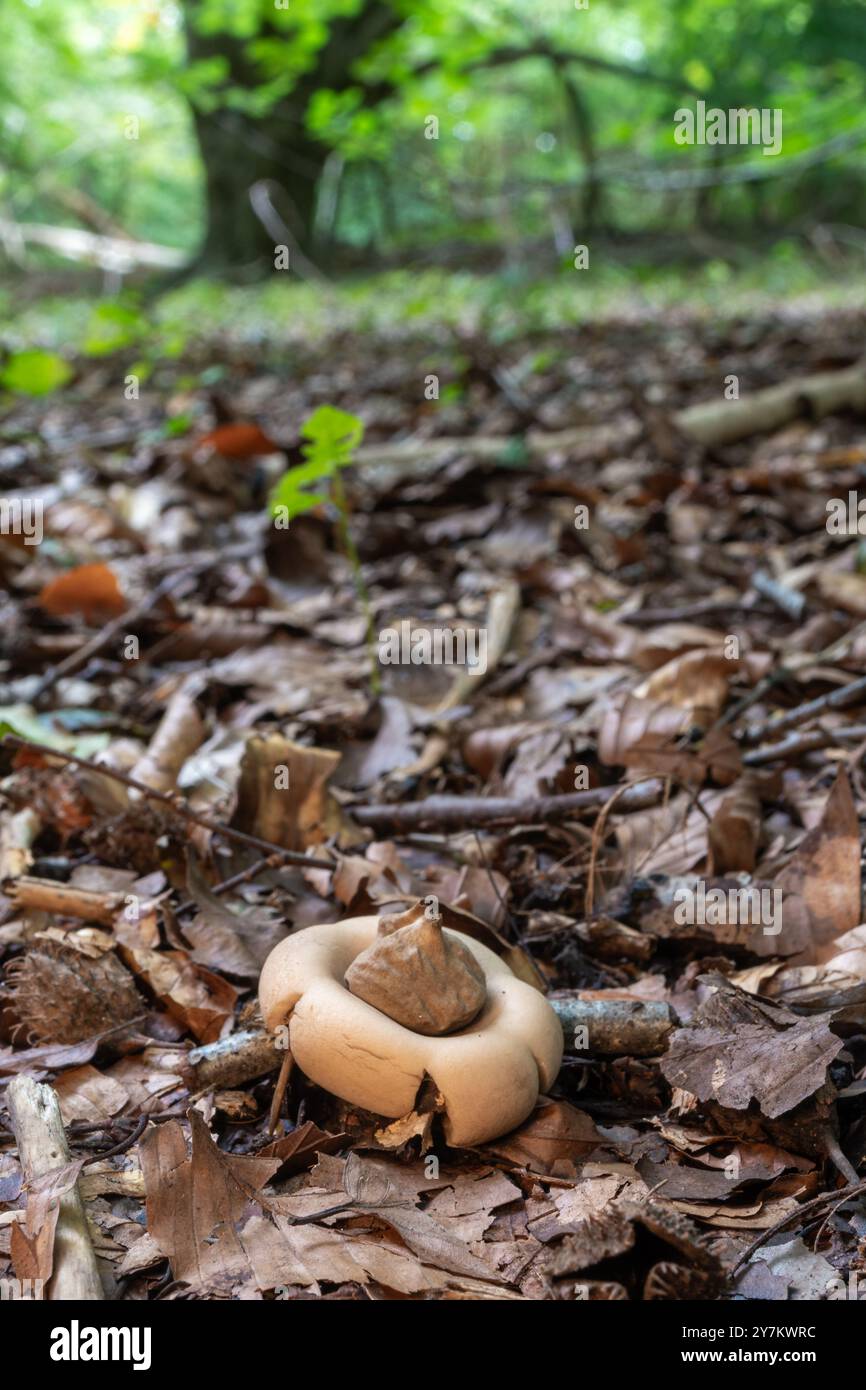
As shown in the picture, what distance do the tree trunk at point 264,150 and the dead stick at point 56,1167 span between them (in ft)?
45.0

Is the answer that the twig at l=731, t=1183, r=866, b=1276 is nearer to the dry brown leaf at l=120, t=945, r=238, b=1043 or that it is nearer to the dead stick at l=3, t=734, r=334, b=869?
the dry brown leaf at l=120, t=945, r=238, b=1043

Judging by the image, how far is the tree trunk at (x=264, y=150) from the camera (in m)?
13.9

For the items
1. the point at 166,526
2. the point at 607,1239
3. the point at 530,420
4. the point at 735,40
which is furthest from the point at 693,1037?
the point at 735,40

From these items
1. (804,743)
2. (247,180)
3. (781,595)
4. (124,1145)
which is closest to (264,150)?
(247,180)

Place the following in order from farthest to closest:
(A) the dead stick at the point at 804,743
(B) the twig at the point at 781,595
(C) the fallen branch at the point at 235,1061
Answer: (B) the twig at the point at 781,595 → (A) the dead stick at the point at 804,743 → (C) the fallen branch at the point at 235,1061

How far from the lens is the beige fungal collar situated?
158 centimetres

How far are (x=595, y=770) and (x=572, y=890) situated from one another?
47 centimetres

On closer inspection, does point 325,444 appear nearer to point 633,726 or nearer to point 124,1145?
point 633,726

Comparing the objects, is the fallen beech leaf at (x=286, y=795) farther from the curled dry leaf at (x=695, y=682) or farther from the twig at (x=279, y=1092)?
the curled dry leaf at (x=695, y=682)

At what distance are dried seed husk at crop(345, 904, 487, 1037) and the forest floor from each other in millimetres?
121

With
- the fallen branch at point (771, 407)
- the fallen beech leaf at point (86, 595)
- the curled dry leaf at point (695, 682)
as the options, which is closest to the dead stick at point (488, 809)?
the curled dry leaf at point (695, 682)

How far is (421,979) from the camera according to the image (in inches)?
65.1

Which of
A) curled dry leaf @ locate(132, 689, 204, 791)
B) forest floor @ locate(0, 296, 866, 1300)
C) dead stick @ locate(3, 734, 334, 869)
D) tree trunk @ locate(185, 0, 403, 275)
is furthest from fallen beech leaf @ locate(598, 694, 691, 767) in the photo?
tree trunk @ locate(185, 0, 403, 275)

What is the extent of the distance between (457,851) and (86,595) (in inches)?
75.9
